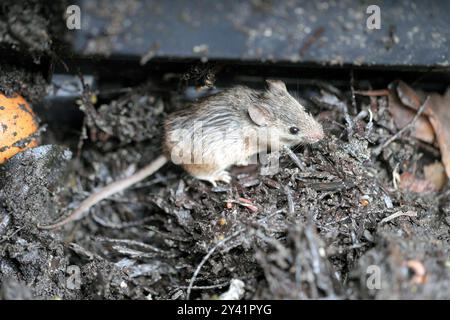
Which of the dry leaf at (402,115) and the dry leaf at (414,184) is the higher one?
the dry leaf at (402,115)

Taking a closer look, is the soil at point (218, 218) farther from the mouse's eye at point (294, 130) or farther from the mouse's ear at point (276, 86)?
the mouse's ear at point (276, 86)

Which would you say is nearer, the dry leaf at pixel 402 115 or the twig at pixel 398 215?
the twig at pixel 398 215

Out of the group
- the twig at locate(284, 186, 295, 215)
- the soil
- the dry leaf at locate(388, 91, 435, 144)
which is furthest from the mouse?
the dry leaf at locate(388, 91, 435, 144)

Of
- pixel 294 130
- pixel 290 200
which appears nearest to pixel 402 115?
pixel 294 130

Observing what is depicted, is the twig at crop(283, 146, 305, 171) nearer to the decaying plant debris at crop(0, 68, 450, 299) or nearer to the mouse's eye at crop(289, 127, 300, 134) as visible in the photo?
the decaying plant debris at crop(0, 68, 450, 299)

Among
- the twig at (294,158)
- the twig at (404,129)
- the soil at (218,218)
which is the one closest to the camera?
the soil at (218,218)

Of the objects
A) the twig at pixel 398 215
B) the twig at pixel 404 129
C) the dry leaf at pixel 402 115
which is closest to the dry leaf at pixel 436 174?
the dry leaf at pixel 402 115

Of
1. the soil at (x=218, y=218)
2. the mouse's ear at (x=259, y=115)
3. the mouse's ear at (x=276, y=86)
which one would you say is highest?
the mouse's ear at (x=276, y=86)

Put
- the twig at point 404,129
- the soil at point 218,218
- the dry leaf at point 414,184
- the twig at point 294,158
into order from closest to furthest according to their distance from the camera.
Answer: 1. the soil at point 218,218
2. the twig at point 294,158
3. the twig at point 404,129
4. the dry leaf at point 414,184

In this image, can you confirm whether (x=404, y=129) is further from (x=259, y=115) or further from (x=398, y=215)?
(x=259, y=115)
